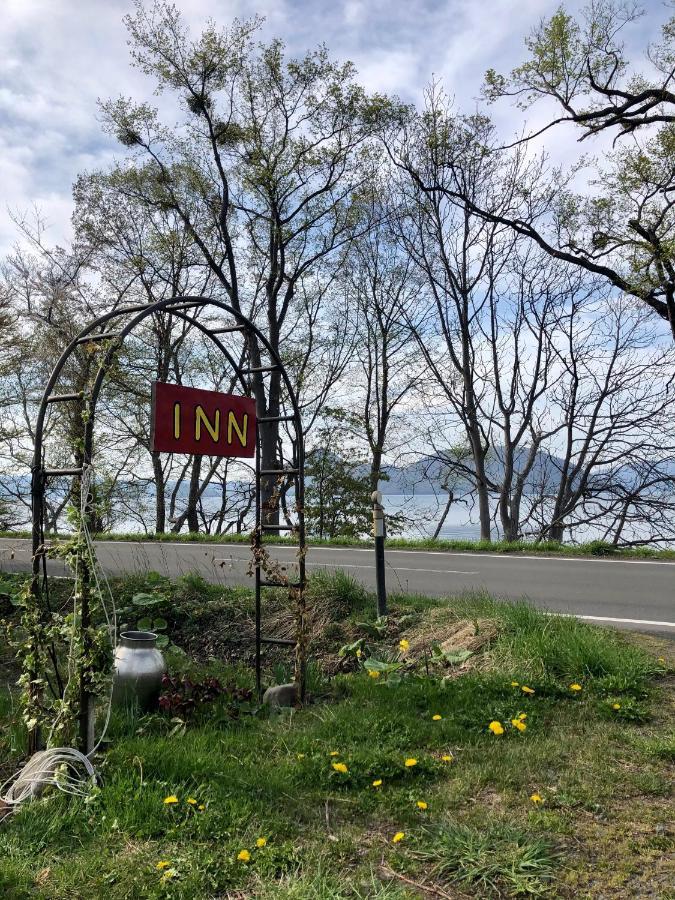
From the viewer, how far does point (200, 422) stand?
441 centimetres

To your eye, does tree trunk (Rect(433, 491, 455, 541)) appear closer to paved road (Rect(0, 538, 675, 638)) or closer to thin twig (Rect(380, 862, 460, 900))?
paved road (Rect(0, 538, 675, 638))

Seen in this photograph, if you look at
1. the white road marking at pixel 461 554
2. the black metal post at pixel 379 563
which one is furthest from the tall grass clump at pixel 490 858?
the white road marking at pixel 461 554

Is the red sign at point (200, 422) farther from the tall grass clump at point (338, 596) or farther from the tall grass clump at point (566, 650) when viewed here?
the tall grass clump at point (338, 596)

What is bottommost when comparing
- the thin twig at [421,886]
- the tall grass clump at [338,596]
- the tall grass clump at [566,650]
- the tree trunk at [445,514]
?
the thin twig at [421,886]

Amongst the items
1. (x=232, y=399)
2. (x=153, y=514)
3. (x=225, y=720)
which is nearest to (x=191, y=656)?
(x=225, y=720)

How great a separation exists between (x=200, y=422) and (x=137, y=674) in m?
1.64

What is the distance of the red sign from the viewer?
4.07 meters

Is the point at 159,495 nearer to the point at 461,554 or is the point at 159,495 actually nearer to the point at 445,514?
the point at 445,514

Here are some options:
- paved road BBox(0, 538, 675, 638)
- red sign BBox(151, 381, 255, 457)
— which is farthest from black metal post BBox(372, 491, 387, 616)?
red sign BBox(151, 381, 255, 457)

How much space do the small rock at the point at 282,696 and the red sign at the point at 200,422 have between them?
5.27 ft

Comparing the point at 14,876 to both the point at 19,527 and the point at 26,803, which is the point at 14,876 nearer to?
the point at 26,803

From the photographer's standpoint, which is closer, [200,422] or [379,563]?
[200,422]

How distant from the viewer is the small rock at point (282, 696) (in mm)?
4680

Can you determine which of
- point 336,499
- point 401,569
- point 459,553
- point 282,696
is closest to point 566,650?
point 282,696
